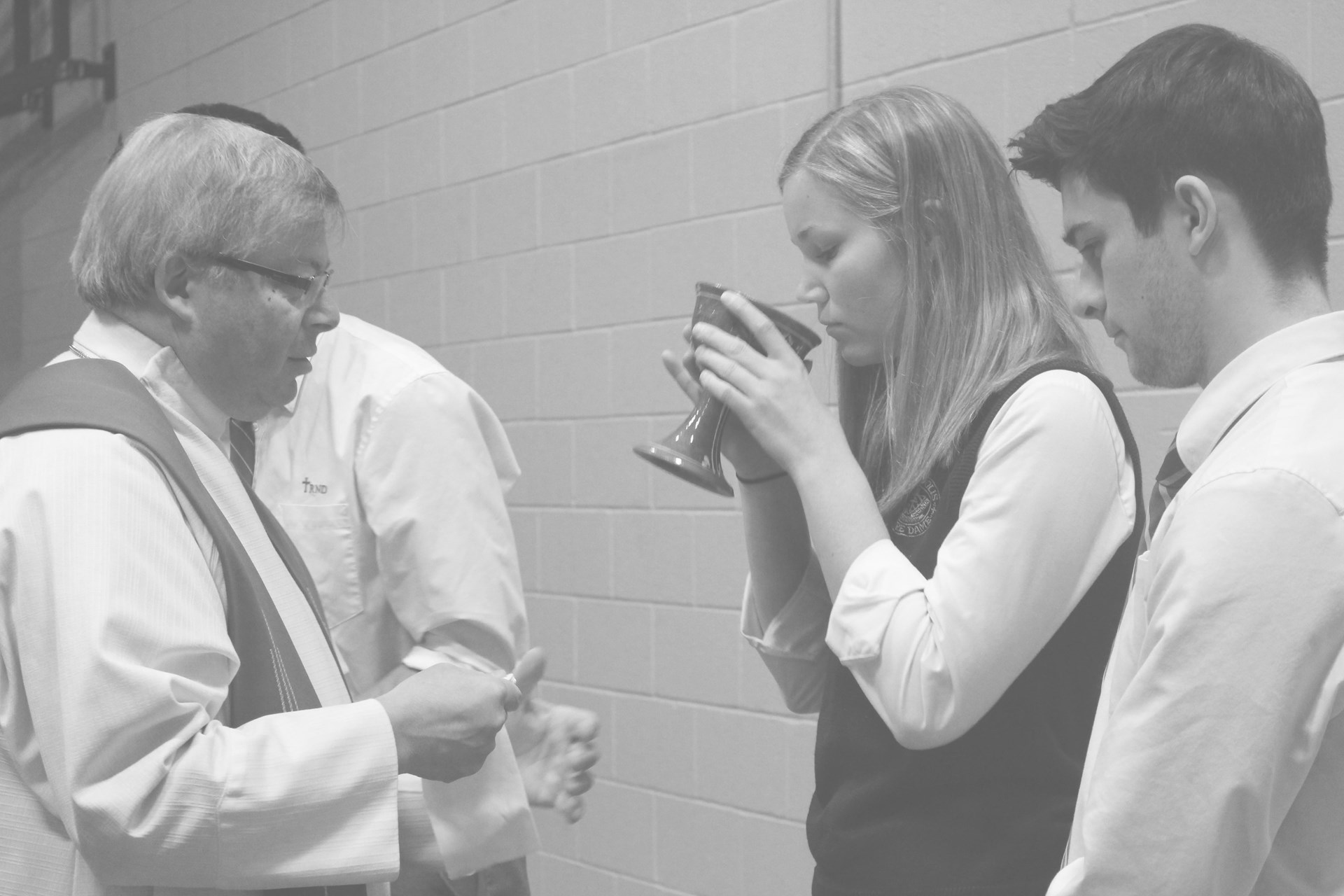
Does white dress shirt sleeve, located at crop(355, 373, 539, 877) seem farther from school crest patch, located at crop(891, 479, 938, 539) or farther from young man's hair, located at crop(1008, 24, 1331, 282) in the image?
young man's hair, located at crop(1008, 24, 1331, 282)

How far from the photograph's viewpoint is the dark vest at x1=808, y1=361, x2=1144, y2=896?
1.21 metres

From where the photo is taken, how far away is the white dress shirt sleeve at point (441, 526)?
6.15 ft

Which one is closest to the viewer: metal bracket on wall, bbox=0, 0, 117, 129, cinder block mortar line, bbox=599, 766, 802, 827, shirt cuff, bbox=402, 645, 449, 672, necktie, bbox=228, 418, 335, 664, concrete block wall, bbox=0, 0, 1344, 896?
necktie, bbox=228, 418, 335, 664

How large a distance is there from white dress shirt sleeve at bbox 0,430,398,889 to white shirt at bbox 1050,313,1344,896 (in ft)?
2.07

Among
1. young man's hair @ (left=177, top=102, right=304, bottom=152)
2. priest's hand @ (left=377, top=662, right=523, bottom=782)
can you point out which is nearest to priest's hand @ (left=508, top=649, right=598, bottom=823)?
priest's hand @ (left=377, top=662, right=523, bottom=782)

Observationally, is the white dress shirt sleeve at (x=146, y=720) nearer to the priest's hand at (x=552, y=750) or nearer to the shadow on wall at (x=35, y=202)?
the priest's hand at (x=552, y=750)

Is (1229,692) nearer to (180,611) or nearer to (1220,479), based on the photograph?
(1220,479)

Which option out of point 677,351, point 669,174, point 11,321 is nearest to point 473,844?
point 677,351

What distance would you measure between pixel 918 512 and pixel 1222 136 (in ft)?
1.58

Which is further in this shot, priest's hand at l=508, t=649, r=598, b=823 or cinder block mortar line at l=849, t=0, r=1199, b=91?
cinder block mortar line at l=849, t=0, r=1199, b=91

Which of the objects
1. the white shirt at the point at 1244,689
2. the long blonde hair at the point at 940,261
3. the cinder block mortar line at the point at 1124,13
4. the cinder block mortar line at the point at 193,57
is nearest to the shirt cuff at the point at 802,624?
the long blonde hair at the point at 940,261

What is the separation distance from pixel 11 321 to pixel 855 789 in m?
5.24

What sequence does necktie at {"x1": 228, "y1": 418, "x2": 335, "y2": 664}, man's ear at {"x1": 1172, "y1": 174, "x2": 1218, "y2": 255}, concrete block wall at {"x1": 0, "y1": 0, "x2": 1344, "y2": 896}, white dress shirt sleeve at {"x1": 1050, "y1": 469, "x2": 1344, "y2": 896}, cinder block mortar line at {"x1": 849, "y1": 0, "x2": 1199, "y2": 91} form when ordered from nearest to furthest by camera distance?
1. white dress shirt sleeve at {"x1": 1050, "y1": 469, "x2": 1344, "y2": 896}
2. man's ear at {"x1": 1172, "y1": 174, "x2": 1218, "y2": 255}
3. necktie at {"x1": 228, "y1": 418, "x2": 335, "y2": 664}
4. cinder block mortar line at {"x1": 849, "y1": 0, "x2": 1199, "y2": 91}
5. concrete block wall at {"x1": 0, "y1": 0, "x2": 1344, "y2": 896}

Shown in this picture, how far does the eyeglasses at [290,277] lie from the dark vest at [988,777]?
70 centimetres
